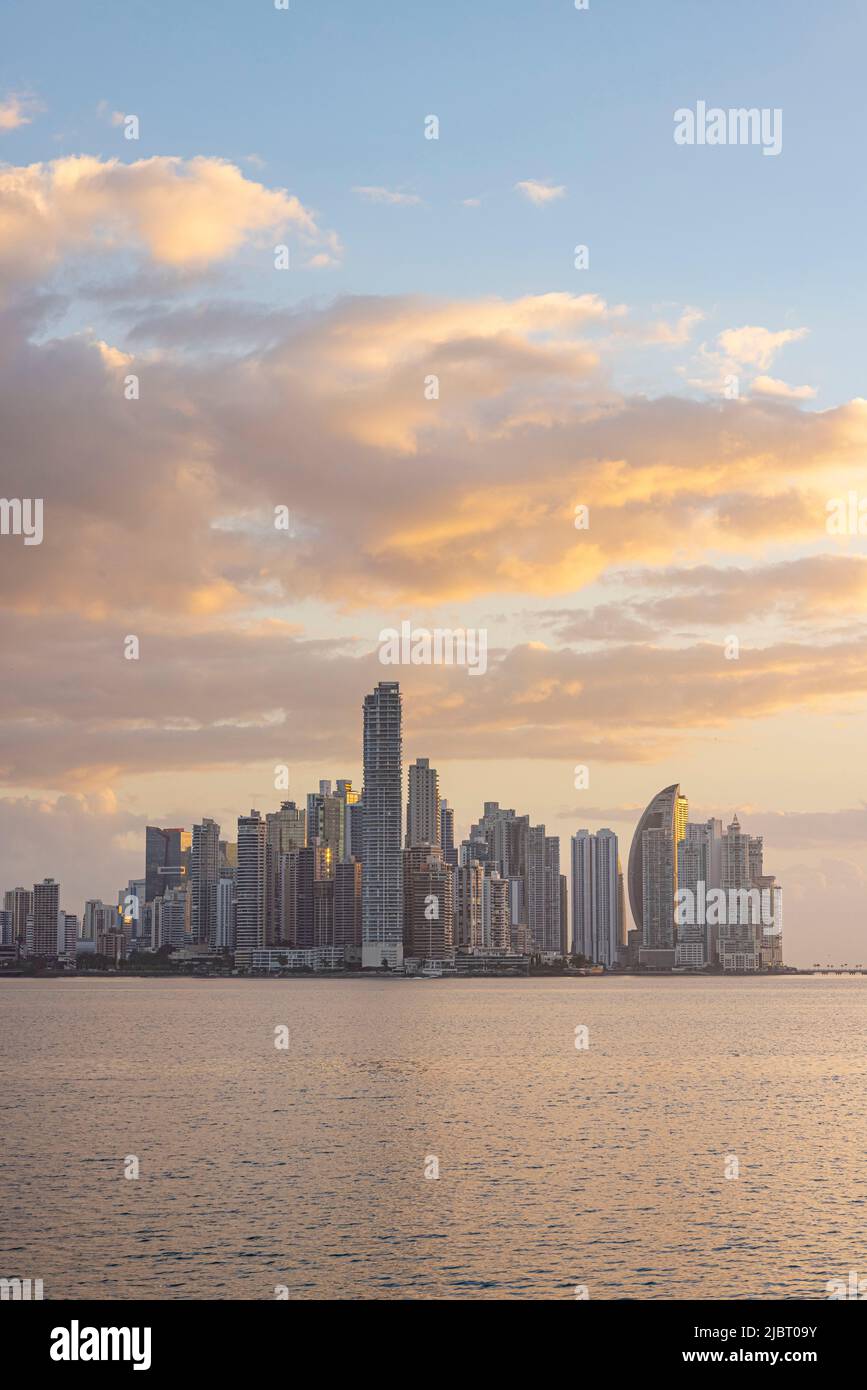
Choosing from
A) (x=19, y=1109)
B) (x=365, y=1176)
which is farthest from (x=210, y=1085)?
(x=365, y=1176)

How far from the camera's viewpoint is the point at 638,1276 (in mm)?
56125

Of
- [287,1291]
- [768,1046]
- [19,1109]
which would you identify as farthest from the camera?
[768,1046]

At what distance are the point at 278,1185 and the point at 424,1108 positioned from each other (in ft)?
124

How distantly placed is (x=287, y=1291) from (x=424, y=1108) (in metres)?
58.5

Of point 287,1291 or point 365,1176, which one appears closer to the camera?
point 287,1291

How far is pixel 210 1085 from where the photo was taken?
13075cm
